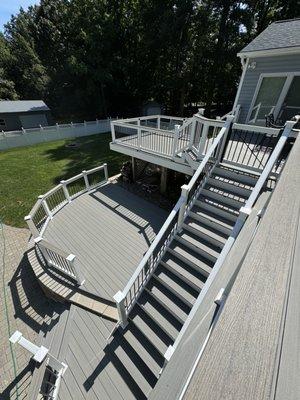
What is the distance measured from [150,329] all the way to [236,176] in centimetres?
439

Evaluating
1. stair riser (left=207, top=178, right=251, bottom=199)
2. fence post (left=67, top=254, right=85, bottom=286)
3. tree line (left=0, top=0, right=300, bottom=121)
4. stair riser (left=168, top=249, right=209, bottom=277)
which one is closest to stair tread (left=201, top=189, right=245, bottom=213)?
stair riser (left=207, top=178, right=251, bottom=199)

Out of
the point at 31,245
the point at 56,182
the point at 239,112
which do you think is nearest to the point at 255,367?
the point at 31,245

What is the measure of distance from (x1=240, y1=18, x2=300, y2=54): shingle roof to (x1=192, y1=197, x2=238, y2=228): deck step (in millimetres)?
6558

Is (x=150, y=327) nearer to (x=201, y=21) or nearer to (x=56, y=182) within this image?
(x=56, y=182)

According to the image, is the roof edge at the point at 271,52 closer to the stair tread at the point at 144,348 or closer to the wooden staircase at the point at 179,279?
the wooden staircase at the point at 179,279

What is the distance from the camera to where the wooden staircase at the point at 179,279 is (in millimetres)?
4137

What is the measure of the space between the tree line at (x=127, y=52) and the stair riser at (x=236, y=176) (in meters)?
17.4

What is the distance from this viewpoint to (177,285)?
462 cm

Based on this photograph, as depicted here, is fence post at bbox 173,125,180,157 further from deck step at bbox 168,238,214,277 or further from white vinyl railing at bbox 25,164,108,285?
white vinyl railing at bbox 25,164,108,285

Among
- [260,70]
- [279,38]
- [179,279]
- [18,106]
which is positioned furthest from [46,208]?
[18,106]

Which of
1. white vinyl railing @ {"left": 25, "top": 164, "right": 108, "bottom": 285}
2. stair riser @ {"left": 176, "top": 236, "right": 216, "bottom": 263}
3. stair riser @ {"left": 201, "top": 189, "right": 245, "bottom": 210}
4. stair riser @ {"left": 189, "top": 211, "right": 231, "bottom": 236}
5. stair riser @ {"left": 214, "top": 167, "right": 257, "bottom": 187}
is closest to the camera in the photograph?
stair riser @ {"left": 176, "top": 236, "right": 216, "bottom": 263}

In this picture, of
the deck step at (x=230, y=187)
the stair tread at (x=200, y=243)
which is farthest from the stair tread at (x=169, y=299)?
the deck step at (x=230, y=187)

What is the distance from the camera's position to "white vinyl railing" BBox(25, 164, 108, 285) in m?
5.40

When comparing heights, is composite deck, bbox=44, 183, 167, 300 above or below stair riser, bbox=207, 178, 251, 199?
below
